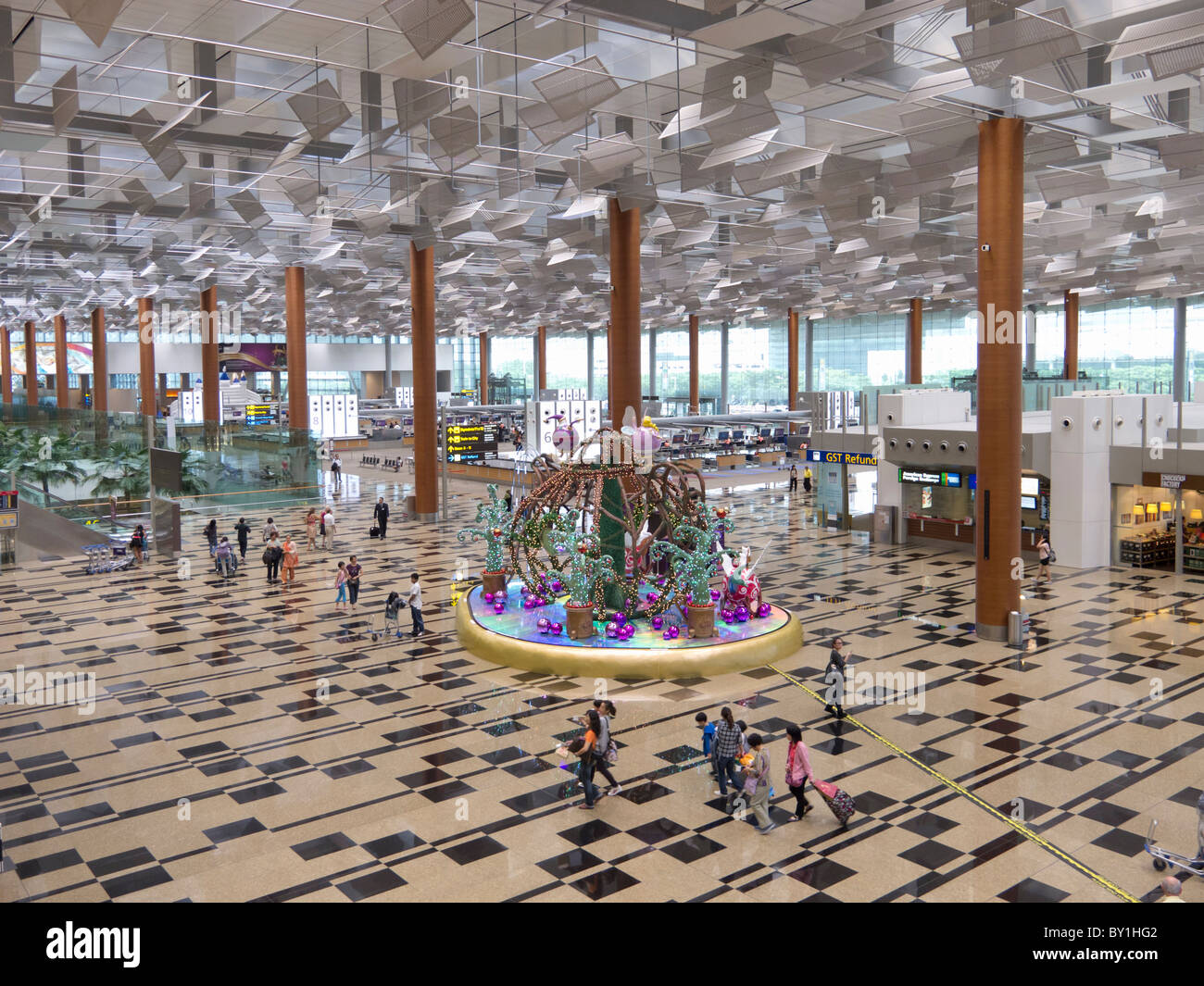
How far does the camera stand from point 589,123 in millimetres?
15781

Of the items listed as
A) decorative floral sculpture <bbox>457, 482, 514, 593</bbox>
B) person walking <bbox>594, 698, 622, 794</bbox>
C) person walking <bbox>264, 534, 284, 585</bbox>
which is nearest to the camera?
person walking <bbox>594, 698, 622, 794</bbox>

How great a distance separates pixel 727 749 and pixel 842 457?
64.1ft

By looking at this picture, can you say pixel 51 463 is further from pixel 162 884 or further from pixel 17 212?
pixel 162 884

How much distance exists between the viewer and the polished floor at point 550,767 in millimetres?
8352

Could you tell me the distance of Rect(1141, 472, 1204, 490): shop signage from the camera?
21.1m

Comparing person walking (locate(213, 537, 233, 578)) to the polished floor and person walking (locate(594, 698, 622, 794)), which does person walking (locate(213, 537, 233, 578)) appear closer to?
the polished floor

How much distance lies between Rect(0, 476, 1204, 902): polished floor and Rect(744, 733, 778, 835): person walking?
205mm

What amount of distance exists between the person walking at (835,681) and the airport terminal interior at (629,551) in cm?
5

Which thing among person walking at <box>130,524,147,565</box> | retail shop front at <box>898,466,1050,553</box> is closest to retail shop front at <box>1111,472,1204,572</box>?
retail shop front at <box>898,466,1050,553</box>

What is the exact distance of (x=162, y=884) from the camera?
27.0 feet

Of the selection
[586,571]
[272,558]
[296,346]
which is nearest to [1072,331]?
[296,346]

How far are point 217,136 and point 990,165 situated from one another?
1245cm

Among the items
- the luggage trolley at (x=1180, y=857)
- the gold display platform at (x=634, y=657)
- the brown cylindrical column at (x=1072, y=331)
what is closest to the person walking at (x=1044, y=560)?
the gold display platform at (x=634, y=657)

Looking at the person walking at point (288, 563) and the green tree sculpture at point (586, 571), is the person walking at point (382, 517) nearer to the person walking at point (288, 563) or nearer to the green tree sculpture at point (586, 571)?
the person walking at point (288, 563)
